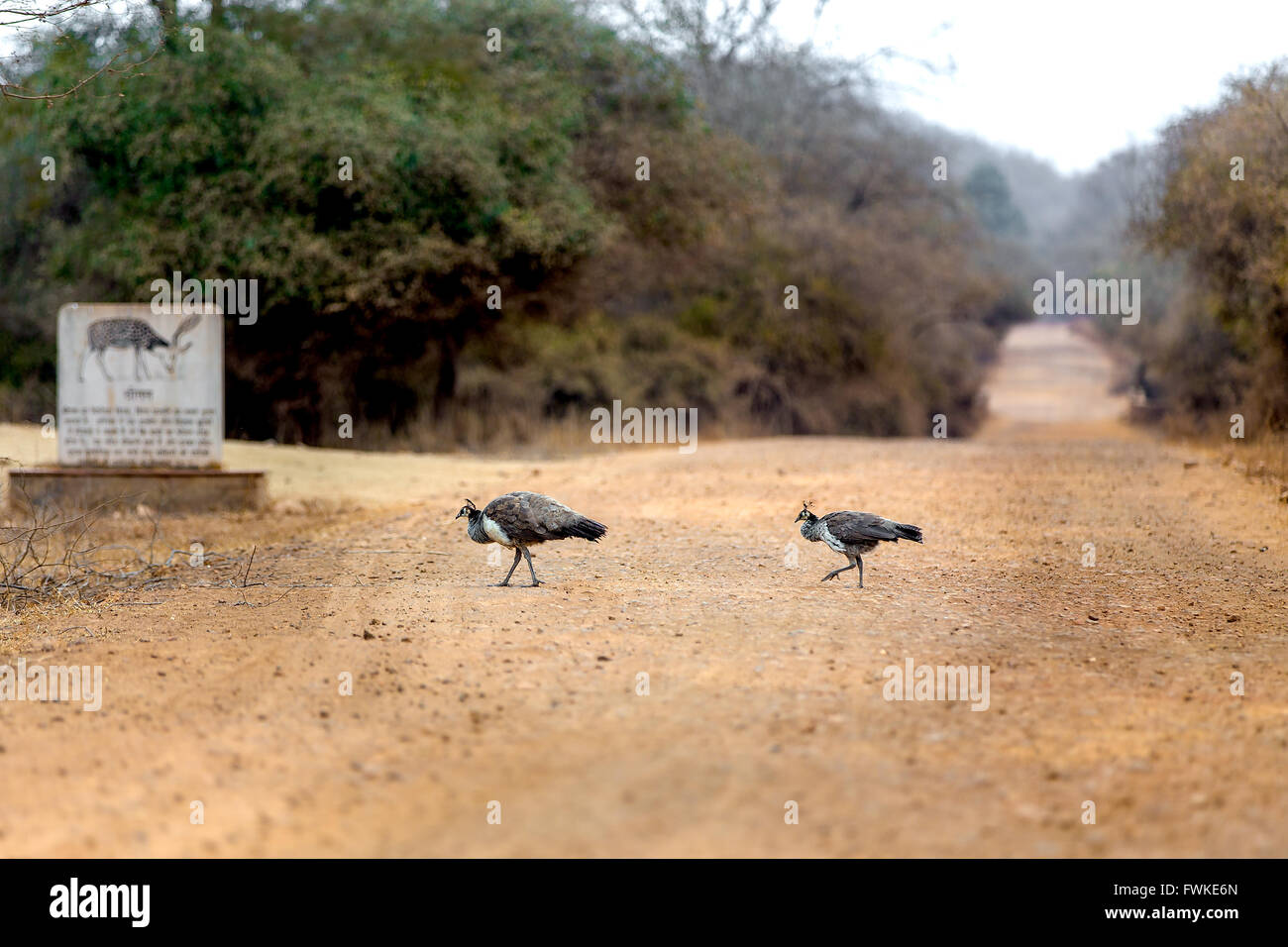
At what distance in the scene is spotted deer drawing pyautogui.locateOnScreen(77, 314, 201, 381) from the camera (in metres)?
12.6

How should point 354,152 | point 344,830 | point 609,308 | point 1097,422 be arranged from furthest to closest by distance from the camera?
point 1097,422 → point 609,308 → point 354,152 → point 344,830

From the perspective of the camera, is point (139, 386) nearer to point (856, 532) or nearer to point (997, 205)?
point (856, 532)

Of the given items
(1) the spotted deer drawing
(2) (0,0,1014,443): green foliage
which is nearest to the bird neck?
(1) the spotted deer drawing

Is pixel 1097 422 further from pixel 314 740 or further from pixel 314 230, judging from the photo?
pixel 314 740

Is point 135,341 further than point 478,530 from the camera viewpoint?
Yes

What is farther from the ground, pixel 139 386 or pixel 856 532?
pixel 139 386

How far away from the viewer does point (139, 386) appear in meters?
12.8

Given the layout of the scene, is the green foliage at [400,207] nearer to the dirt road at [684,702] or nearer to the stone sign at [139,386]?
the stone sign at [139,386]

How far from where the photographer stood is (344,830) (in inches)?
156

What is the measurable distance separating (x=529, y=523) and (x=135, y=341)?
7171 millimetres

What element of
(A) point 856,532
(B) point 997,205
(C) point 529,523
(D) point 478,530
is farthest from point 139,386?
(B) point 997,205

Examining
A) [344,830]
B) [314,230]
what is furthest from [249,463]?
[344,830]

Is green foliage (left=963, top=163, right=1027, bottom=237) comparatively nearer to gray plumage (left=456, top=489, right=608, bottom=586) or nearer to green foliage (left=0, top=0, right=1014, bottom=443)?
green foliage (left=0, top=0, right=1014, bottom=443)

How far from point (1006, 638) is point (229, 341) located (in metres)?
16.7
